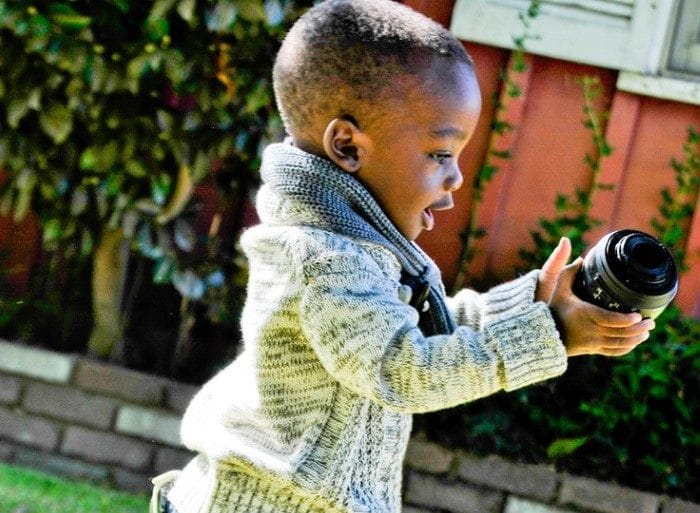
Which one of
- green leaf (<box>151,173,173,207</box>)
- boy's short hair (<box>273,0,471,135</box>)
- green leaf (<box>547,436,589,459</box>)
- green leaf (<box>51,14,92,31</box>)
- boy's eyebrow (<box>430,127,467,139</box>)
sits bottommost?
green leaf (<box>547,436,589,459</box>)

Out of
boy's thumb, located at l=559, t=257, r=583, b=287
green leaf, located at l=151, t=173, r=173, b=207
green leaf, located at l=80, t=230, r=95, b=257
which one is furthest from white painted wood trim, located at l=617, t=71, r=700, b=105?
boy's thumb, located at l=559, t=257, r=583, b=287

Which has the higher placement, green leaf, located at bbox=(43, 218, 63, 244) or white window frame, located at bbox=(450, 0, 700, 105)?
white window frame, located at bbox=(450, 0, 700, 105)

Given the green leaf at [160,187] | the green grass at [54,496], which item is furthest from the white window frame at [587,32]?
the green grass at [54,496]

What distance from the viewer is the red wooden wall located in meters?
4.20

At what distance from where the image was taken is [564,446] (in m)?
3.77

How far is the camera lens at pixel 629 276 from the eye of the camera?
172cm

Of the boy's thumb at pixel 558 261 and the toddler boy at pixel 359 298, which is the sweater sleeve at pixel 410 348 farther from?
the boy's thumb at pixel 558 261

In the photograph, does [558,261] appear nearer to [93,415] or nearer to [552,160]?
[552,160]

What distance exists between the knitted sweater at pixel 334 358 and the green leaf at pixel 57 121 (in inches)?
79.8

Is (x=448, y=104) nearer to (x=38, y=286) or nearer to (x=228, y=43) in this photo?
(x=228, y=43)

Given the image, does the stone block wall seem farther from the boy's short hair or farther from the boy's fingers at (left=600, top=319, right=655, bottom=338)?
the boy's fingers at (left=600, top=319, right=655, bottom=338)

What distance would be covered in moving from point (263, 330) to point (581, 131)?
265cm

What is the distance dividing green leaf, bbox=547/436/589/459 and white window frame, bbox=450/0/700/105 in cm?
134

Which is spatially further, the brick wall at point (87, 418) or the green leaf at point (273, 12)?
the brick wall at point (87, 418)
